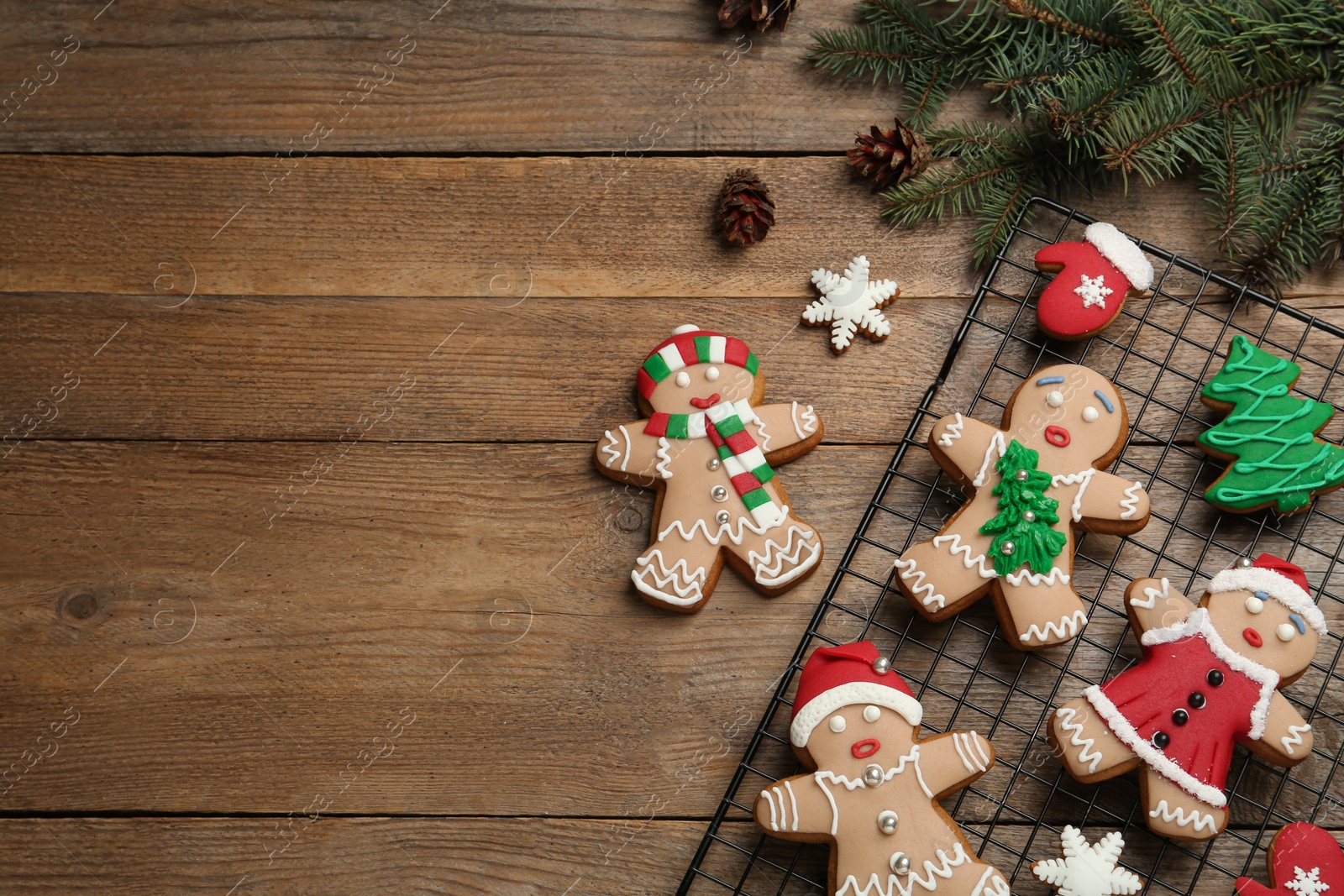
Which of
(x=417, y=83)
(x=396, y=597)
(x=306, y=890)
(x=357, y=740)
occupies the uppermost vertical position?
(x=417, y=83)

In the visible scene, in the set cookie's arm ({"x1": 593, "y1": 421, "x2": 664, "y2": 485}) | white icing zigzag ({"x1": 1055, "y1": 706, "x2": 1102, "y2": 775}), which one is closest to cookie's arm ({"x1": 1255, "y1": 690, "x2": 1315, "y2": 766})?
white icing zigzag ({"x1": 1055, "y1": 706, "x2": 1102, "y2": 775})

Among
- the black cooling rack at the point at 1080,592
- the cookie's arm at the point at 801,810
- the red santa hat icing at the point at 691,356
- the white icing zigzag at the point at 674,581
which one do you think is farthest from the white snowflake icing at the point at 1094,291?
the cookie's arm at the point at 801,810

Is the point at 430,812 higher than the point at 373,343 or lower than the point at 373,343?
lower

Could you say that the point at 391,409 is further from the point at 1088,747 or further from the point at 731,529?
the point at 1088,747

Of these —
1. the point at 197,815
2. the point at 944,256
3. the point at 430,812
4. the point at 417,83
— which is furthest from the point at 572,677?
the point at 417,83

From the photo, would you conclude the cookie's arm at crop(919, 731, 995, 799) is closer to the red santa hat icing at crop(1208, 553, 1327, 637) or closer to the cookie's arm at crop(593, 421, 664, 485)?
the red santa hat icing at crop(1208, 553, 1327, 637)

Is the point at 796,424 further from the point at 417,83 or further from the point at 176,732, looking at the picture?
the point at 176,732

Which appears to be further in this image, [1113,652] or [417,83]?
[417,83]

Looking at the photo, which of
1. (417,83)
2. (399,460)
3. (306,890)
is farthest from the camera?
(417,83)
